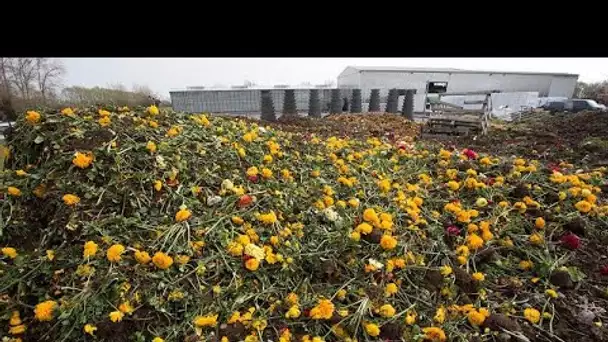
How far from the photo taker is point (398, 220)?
8.25 feet

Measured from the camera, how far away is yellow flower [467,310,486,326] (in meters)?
1.81

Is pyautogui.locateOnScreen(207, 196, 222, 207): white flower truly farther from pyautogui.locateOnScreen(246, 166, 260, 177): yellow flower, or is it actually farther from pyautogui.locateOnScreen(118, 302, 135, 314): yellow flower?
pyautogui.locateOnScreen(118, 302, 135, 314): yellow flower

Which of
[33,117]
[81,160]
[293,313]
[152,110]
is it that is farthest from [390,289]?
[33,117]

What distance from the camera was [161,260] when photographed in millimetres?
1770

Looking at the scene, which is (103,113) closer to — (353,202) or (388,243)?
(353,202)

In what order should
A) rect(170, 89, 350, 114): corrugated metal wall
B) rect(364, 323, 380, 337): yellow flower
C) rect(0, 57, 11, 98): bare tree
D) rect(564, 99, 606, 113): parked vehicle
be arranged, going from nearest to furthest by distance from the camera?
rect(364, 323, 380, 337): yellow flower < rect(0, 57, 11, 98): bare tree < rect(170, 89, 350, 114): corrugated metal wall < rect(564, 99, 606, 113): parked vehicle

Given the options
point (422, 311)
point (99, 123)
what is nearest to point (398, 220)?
point (422, 311)

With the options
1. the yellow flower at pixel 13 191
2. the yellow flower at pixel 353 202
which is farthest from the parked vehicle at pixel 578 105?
the yellow flower at pixel 13 191

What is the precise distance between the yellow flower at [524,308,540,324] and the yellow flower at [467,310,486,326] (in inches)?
10.0

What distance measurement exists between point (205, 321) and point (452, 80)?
1072 inches

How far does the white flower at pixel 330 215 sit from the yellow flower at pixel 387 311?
714 millimetres

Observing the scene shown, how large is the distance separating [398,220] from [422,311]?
0.73 metres

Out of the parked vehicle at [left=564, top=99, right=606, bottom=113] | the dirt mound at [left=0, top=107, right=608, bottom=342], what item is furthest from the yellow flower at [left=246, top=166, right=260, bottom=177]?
the parked vehicle at [left=564, top=99, right=606, bottom=113]

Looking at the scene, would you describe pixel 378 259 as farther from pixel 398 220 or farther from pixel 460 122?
pixel 460 122
